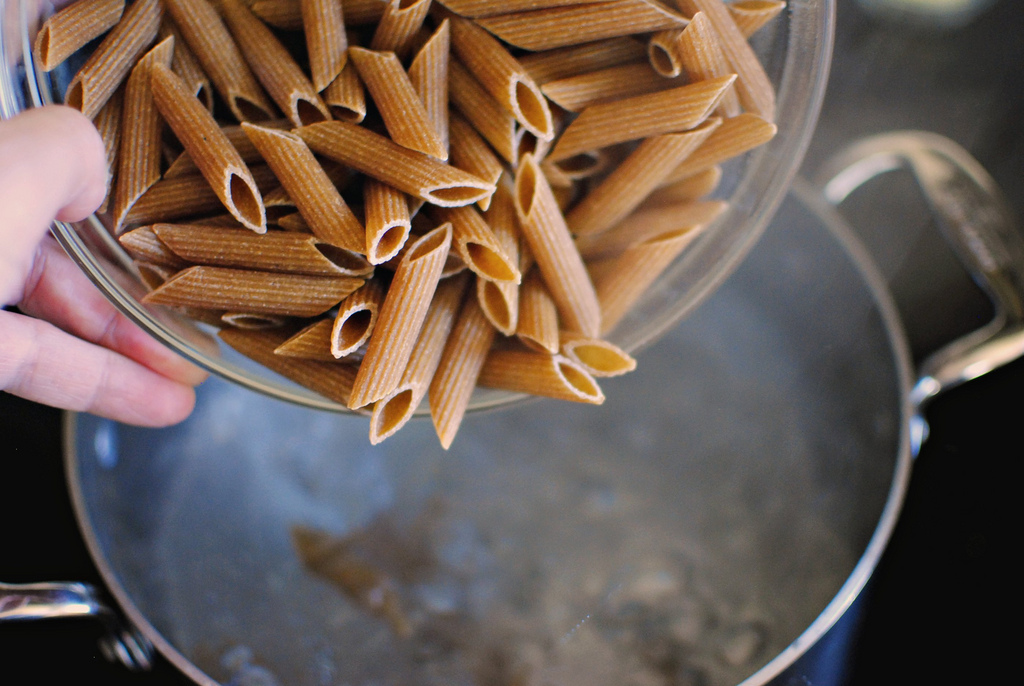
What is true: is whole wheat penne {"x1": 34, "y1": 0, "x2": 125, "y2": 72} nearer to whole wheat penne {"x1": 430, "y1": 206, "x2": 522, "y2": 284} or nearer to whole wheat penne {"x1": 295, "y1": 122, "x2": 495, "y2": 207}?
whole wheat penne {"x1": 295, "y1": 122, "x2": 495, "y2": 207}

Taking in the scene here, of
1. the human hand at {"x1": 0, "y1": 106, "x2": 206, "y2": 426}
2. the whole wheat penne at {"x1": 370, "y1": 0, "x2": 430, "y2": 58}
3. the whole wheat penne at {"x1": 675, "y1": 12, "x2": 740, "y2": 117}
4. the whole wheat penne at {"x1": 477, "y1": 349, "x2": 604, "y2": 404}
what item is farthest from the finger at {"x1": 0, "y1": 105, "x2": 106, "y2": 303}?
the whole wheat penne at {"x1": 675, "y1": 12, "x2": 740, "y2": 117}

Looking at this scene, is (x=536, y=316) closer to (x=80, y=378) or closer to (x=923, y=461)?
(x=80, y=378)

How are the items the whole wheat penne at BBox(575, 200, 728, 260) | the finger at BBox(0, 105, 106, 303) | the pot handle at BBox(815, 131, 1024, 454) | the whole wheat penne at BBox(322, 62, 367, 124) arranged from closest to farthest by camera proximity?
the finger at BBox(0, 105, 106, 303)
the whole wheat penne at BBox(322, 62, 367, 124)
the whole wheat penne at BBox(575, 200, 728, 260)
the pot handle at BBox(815, 131, 1024, 454)

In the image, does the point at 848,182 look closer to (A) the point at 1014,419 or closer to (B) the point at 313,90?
(A) the point at 1014,419

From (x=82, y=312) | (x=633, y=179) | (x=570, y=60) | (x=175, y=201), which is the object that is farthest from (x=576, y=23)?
(x=82, y=312)

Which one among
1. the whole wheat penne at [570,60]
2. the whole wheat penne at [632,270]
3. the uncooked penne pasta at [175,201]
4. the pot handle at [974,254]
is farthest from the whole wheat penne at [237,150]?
the pot handle at [974,254]

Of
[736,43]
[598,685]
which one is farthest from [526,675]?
[736,43]
